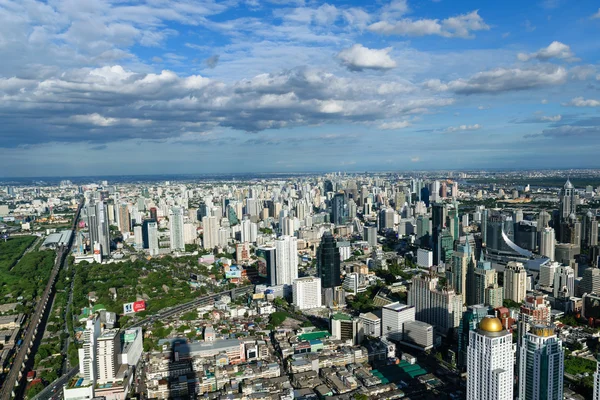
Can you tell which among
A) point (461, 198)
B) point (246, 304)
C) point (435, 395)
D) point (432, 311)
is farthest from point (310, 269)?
point (461, 198)

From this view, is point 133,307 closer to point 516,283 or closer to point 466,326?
point 466,326

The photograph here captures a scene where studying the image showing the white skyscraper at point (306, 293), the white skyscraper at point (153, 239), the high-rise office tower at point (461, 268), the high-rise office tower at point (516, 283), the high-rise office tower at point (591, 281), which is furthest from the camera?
the white skyscraper at point (153, 239)

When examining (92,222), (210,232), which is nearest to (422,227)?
(210,232)

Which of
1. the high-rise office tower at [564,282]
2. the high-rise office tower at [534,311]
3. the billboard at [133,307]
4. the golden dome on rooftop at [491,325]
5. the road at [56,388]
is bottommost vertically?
the road at [56,388]

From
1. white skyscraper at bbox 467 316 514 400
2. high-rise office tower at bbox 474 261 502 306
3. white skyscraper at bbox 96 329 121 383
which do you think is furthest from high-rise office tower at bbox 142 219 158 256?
white skyscraper at bbox 467 316 514 400

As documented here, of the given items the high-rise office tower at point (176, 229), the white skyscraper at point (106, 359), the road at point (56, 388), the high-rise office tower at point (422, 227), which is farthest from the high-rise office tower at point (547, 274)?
the high-rise office tower at point (176, 229)

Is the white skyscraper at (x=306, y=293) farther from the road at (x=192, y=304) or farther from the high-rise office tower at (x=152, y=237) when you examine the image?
the high-rise office tower at (x=152, y=237)
